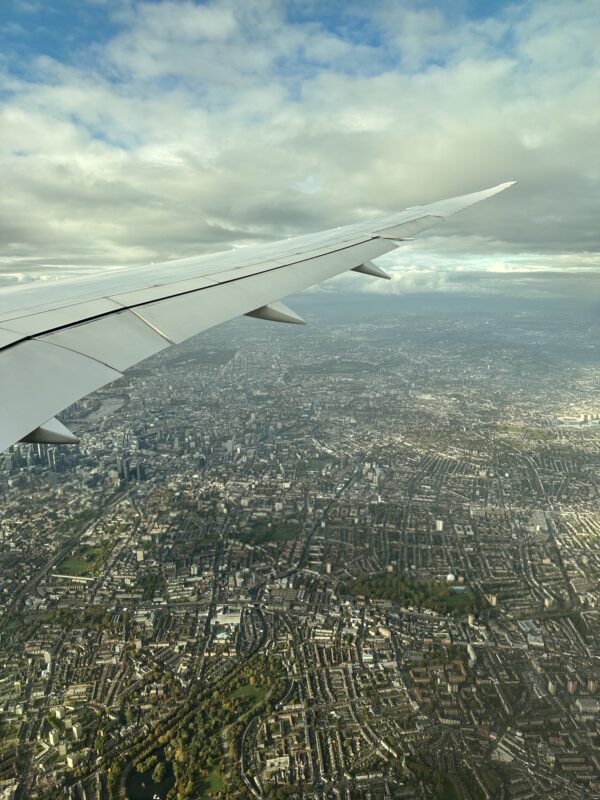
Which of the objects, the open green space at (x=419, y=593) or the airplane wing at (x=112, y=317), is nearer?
the airplane wing at (x=112, y=317)

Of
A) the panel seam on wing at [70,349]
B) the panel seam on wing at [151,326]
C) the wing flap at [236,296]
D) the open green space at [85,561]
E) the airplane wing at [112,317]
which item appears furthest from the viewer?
the open green space at [85,561]

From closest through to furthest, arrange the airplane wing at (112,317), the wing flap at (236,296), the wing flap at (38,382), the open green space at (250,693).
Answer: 1. the wing flap at (38,382)
2. the airplane wing at (112,317)
3. the wing flap at (236,296)
4. the open green space at (250,693)

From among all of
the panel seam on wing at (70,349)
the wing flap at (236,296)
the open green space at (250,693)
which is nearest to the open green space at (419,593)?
the open green space at (250,693)

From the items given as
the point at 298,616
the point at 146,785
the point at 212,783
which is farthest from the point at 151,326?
the point at 298,616

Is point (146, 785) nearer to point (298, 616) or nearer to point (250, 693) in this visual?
point (250, 693)

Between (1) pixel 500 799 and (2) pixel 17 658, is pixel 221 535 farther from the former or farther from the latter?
(1) pixel 500 799

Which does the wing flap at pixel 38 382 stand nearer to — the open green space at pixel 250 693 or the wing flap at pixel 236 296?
the wing flap at pixel 236 296

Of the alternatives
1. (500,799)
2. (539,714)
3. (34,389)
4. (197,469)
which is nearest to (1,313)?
(34,389)
